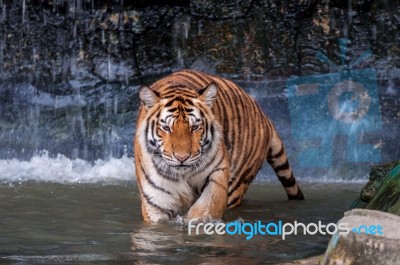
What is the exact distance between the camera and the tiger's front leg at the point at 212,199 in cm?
480

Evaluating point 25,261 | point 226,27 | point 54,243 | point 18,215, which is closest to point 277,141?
point 18,215

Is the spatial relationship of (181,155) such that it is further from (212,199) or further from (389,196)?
(389,196)

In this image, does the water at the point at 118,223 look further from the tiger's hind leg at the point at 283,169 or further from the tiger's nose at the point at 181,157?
the tiger's nose at the point at 181,157

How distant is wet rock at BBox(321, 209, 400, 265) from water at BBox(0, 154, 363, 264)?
650 millimetres

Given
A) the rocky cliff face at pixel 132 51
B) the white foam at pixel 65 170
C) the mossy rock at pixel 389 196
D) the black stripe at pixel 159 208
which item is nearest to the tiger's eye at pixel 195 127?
the black stripe at pixel 159 208

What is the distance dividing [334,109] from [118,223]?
14.8 ft

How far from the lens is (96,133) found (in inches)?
370

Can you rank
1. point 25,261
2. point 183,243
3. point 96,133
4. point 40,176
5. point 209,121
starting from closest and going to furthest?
point 25,261 → point 183,243 → point 209,121 → point 40,176 → point 96,133

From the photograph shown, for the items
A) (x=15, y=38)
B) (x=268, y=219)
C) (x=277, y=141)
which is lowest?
(x=268, y=219)

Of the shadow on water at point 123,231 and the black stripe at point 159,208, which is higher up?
the black stripe at point 159,208

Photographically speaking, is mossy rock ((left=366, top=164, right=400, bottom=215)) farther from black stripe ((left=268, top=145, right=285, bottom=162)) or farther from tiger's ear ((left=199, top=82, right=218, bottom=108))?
black stripe ((left=268, top=145, right=285, bottom=162))

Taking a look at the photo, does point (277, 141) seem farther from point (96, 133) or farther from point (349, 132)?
point (96, 133)

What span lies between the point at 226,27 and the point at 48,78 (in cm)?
210

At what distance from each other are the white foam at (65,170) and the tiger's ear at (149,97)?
2.48 meters
